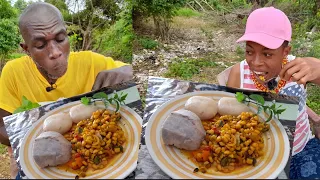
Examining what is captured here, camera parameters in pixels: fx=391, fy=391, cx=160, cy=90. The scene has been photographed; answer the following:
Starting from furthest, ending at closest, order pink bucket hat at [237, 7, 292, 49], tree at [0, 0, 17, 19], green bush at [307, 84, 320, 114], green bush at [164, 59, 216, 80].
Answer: green bush at [307, 84, 320, 114]
green bush at [164, 59, 216, 80]
tree at [0, 0, 17, 19]
pink bucket hat at [237, 7, 292, 49]

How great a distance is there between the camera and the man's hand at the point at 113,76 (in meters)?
1.14

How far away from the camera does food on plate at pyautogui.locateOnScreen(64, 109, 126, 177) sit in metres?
0.82

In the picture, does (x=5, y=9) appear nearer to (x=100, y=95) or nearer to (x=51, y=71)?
(x=51, y=71)

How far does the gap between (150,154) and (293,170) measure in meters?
0.50

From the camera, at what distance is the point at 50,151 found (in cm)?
80

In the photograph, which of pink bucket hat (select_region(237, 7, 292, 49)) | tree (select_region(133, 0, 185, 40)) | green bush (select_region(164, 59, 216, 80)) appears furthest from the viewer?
tree (select_region(133, 0, 185, 40))

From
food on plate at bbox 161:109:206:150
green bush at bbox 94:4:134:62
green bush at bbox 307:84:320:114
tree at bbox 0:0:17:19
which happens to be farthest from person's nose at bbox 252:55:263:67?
green bush at bbox 307:84:320:114

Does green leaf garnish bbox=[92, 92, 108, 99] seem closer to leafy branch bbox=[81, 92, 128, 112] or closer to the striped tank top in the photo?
leafy branch bbox=[81, 92, 128, 112]

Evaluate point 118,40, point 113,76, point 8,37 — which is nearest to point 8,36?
point 8,37

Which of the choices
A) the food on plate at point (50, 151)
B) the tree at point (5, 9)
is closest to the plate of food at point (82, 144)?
the food on plate at point (50, 151)

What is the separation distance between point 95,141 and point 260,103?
385 mm

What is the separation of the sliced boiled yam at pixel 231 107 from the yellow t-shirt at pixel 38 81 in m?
0.42

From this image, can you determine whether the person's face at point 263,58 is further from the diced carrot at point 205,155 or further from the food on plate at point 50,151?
the food on plate at point 50,151

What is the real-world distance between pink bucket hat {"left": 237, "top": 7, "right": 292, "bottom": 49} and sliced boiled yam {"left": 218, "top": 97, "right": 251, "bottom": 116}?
0.65 ft
